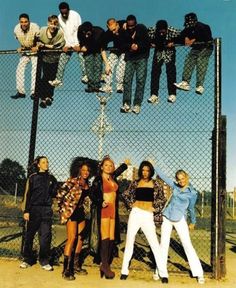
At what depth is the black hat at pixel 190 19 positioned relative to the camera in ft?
20.8

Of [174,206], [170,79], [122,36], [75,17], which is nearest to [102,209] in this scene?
[174,206]

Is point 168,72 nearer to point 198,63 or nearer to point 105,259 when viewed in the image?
point 198,63

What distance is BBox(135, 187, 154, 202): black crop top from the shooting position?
227 inches

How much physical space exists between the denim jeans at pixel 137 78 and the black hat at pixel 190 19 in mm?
948

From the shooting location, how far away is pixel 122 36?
666 cm

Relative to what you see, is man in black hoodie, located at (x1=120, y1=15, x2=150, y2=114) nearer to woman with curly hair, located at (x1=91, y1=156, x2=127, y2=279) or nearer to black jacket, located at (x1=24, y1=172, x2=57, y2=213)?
woman with curly hair, located at (x1=91, y1=156, x2=127, y2=279)

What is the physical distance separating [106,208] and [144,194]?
618mm

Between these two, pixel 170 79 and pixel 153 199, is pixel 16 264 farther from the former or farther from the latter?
pixel 170 79

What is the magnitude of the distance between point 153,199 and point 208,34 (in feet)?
9.39

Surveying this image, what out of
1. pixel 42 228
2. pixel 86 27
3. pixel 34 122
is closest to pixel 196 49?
pixel 86 27

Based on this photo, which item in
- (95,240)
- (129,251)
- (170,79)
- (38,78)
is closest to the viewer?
(129,251)

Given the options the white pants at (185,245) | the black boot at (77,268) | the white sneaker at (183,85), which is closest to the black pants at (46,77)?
the white sneaker at (183,85)

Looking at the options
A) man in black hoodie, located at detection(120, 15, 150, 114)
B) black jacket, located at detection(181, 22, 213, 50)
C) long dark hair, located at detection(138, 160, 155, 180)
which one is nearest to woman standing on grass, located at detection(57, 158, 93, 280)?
long dark hair, located at detection(138, 160, 155, 180)

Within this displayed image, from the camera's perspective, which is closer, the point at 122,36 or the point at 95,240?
the point at 95,240
